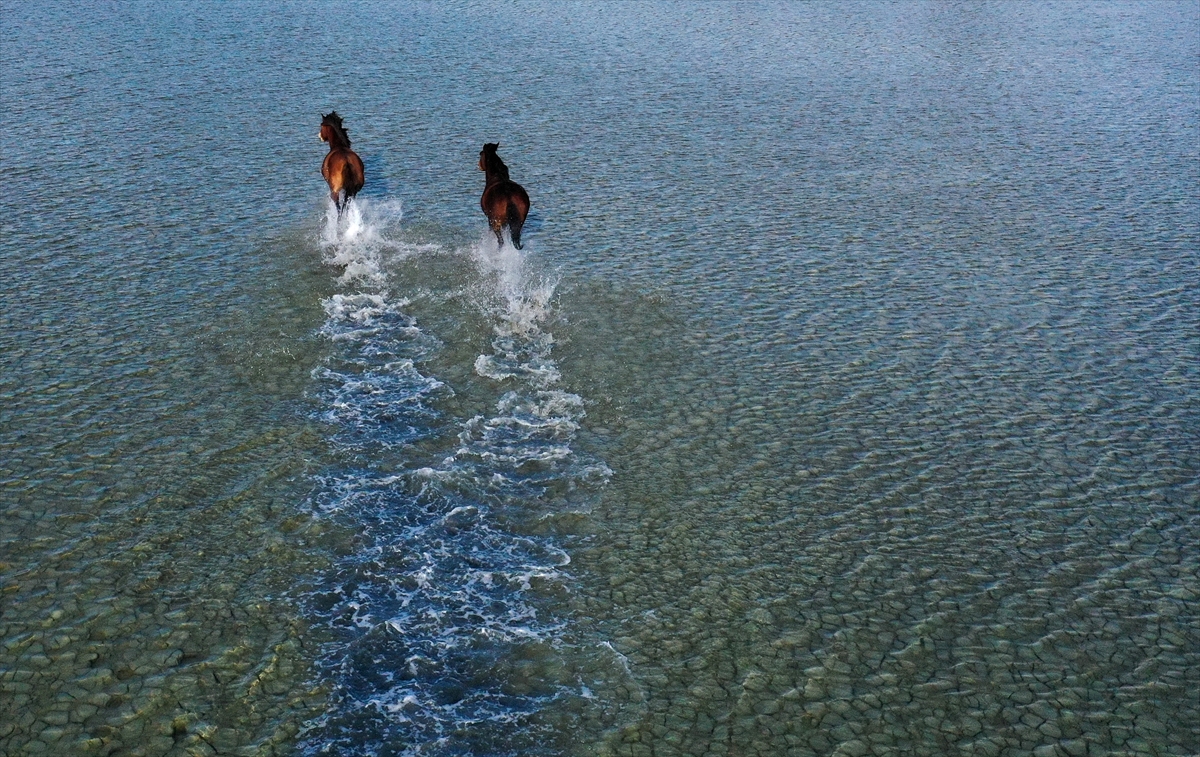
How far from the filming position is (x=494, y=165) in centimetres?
1862

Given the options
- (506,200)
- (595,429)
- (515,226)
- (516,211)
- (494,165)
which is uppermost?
(494,165)

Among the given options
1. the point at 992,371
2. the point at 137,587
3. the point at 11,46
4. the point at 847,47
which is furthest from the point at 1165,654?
the point at 11,46

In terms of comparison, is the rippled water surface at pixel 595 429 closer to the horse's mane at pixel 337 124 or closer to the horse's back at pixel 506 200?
the horse's back at pixel 506 200

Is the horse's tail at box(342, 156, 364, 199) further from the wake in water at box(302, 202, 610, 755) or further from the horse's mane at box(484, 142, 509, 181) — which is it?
the wake in water at box(302, 202, 610, 755)

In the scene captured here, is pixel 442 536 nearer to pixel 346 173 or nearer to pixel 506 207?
pixel 506 207

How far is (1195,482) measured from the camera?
12734 mm

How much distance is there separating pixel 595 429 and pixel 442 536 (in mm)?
2872

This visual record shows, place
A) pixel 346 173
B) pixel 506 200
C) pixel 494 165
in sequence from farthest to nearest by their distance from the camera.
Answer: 1. pixel 346 173
2. pixel 494 165
3. pixel 506 200

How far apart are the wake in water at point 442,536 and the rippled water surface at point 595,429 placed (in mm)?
47

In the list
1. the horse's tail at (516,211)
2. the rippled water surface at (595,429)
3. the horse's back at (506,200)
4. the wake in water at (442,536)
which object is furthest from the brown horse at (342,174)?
the horse's tail at (516,211)

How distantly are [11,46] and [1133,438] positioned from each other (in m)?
29.8

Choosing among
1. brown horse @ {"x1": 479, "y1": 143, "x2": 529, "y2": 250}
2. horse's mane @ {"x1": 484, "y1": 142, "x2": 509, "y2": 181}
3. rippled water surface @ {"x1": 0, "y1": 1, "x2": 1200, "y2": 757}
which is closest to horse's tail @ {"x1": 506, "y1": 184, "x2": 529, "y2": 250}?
brown horse @ {"x1": 479, "y1": 143, "x2": 529, "y2": 250}

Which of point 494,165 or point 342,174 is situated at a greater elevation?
point 342,174

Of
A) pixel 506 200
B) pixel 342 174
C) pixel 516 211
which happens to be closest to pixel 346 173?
pixel 342 174
